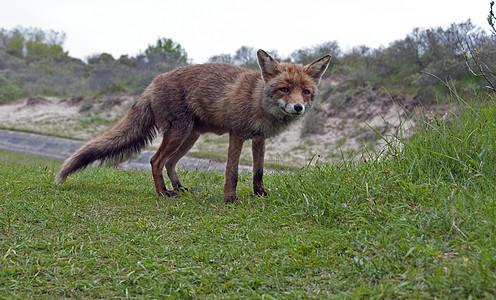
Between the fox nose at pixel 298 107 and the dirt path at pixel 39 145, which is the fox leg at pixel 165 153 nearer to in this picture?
the fox nose at pixel 298 107

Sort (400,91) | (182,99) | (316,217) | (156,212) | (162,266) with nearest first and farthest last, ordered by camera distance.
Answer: (162,266)
(316,217)
(156,212)
(182,99)
(400,91)

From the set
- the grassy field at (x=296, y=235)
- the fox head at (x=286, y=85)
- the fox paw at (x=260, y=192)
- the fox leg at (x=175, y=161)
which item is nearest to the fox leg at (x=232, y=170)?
the grassy field at (x=296, y=235)

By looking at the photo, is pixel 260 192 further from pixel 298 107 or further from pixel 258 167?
pixel 298 107

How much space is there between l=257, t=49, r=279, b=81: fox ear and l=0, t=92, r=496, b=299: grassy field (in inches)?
49.8

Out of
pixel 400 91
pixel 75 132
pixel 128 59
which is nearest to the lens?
pixel 400 91

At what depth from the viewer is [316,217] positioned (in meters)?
3.63

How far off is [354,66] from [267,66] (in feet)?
51.5

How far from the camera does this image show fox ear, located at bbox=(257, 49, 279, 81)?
4571 millimetres

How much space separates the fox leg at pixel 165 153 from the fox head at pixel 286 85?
4.21 feet

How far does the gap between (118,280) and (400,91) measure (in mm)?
14470

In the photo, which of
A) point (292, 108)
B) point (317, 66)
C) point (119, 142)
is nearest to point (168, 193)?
point (119, 142)

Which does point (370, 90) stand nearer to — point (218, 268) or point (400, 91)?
point (400, 91)

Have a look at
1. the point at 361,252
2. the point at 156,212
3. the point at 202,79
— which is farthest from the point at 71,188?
the point at 361,252

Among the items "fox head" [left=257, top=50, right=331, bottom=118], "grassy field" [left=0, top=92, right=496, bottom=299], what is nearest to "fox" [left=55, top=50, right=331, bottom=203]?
"fox head" [left=257, top=50, right=331, bottom=118]
